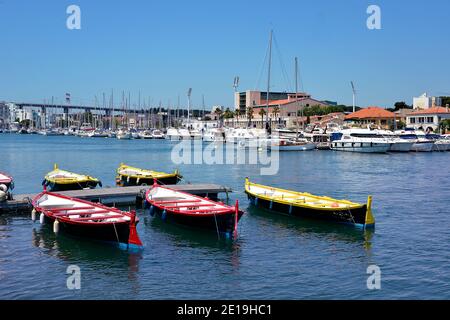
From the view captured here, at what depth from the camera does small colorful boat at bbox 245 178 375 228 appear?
3088 centimetres

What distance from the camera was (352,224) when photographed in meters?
31.2

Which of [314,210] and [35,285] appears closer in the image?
[35,285]

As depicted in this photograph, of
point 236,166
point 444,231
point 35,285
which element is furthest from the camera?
point 236,166

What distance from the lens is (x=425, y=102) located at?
186 metres

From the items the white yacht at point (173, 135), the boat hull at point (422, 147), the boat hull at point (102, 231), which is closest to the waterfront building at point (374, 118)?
the boat hull at point (422, 147)

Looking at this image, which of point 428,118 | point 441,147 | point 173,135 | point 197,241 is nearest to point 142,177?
point 197,241

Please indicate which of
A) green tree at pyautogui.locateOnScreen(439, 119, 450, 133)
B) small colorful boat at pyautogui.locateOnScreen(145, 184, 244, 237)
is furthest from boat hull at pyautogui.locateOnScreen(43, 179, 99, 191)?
green tree at pyautogui.locateOnScreen(439, 119, 450, 133)

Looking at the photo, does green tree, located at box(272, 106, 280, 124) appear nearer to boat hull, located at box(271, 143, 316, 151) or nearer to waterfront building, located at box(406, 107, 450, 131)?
waterfront building, located at box(406, 107, 450, 131)

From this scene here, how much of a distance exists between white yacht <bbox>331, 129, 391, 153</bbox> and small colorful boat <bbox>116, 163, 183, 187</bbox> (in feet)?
210

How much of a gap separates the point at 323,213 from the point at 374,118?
13805 cm

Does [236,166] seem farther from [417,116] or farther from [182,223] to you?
[417,116]

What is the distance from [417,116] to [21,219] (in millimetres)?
137158
